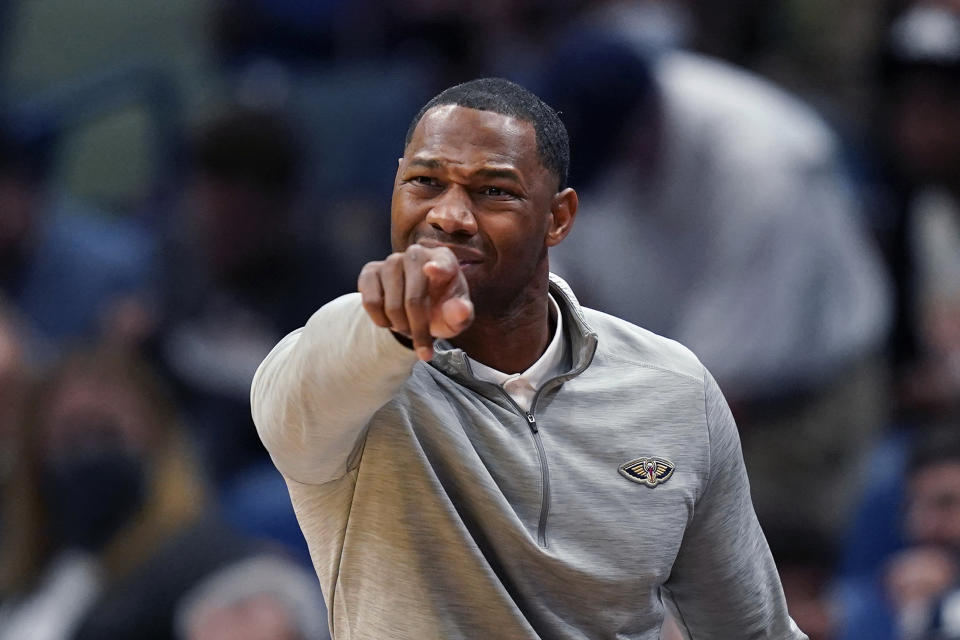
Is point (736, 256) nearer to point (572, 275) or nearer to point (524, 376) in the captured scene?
point (572, 275)

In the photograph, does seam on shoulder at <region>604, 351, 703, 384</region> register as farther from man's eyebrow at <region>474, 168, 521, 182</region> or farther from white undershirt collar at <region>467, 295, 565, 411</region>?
man's eyebrow at <region>474, 168, 521, 182</region>

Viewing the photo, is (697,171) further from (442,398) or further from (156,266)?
(442,398)

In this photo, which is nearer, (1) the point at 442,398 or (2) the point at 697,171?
(1) the point at 442,398

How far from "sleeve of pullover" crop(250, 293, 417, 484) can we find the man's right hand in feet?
0.15

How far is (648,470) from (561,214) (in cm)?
32

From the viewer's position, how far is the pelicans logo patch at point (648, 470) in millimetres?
1817

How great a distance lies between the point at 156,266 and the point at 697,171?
1907 millimetres

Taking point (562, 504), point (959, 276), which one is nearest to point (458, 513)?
point (562, 504)

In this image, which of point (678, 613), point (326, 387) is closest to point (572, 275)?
point (678, 613)

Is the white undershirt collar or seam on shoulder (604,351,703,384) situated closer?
the white undershirt collar

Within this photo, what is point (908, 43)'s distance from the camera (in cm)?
515

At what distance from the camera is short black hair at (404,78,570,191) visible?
1736 mm

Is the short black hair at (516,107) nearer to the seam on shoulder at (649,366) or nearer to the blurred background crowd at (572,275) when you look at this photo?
the seam on shoulder at (649,366)

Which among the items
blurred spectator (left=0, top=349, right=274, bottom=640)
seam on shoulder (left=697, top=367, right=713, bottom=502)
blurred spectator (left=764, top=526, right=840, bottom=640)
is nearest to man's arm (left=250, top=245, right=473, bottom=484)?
seam on shoulder (left=697, top=367, right=713, bottom=502)
